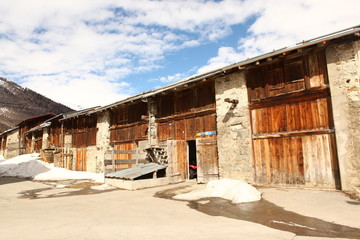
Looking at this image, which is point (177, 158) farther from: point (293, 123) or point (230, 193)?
point (293, 123)

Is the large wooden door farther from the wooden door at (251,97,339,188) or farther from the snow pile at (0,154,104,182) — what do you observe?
the snow pile at (0,154,104,182)

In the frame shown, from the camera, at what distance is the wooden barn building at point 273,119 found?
7.25m

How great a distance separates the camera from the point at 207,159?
1044 cm

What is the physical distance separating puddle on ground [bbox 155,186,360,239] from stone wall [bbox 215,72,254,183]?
9.56 feet

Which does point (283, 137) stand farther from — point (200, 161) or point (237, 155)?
point (200, 161)

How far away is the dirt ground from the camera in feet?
12.0

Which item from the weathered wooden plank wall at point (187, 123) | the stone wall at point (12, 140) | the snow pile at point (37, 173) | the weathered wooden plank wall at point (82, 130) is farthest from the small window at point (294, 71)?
the stone wall at point (12, 140)

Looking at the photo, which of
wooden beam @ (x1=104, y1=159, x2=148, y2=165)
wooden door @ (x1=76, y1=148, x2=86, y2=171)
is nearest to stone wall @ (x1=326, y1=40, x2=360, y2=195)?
wooden beam @ (x1=104, y1=159, x2=148, y2=165)

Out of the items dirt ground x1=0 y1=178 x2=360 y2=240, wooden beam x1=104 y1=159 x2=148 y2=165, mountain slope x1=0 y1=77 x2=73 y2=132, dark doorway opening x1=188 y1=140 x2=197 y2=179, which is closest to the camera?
dirt ground x1=0 y1=178 x2=360 y2=240

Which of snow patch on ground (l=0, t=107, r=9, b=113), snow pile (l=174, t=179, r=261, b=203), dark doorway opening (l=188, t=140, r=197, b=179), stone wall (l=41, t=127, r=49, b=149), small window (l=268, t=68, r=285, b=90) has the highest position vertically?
snow patch on ground (l=0, t=107, r=9, b=113)

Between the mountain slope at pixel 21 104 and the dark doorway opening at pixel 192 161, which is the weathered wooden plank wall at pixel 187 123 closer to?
the dark doorway opening at pixel 192 161

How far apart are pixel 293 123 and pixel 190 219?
5.48 meters

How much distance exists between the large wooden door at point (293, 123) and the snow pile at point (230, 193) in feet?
6.61

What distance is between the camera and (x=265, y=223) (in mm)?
4395
